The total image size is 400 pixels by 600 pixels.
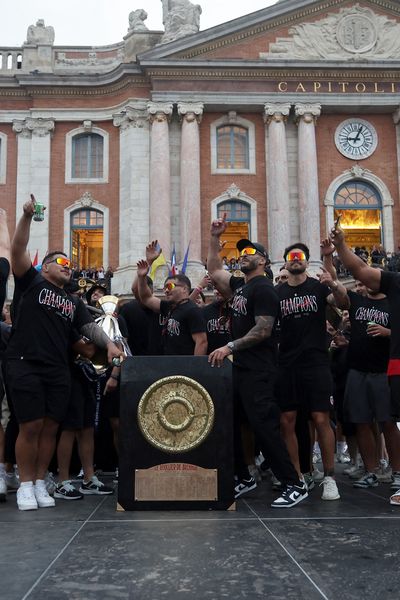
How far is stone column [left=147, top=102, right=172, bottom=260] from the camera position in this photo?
25.4 meters

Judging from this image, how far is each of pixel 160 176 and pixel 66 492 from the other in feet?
69.2

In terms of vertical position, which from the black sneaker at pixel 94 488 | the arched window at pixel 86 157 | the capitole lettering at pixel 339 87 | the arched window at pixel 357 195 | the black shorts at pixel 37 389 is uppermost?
the capitole lettering at pixel 339 87

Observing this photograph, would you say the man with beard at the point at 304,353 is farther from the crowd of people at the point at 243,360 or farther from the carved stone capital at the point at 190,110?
the carved stone capital at the point at 190,110

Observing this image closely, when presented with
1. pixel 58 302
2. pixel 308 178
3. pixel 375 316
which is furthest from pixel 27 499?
pixel 308 178

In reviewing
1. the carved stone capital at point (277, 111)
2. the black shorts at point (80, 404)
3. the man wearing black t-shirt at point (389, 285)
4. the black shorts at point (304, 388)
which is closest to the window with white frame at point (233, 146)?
the carved stone capital at point (277, 111)

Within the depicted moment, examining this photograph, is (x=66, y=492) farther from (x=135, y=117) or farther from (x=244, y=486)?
(x=135, y=117)

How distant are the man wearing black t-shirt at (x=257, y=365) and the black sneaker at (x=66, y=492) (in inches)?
58.8

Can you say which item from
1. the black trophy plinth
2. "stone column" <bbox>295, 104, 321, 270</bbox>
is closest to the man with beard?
the black trophy plinth

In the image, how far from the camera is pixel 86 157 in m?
27.8

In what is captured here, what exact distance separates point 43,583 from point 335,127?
87.9 ft

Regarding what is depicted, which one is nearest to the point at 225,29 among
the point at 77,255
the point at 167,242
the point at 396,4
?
the point at 396,4

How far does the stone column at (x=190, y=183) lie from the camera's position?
25.5 metres

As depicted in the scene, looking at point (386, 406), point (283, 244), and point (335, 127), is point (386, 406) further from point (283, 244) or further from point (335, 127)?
point (335, 127)

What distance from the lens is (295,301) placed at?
6.00 meters
